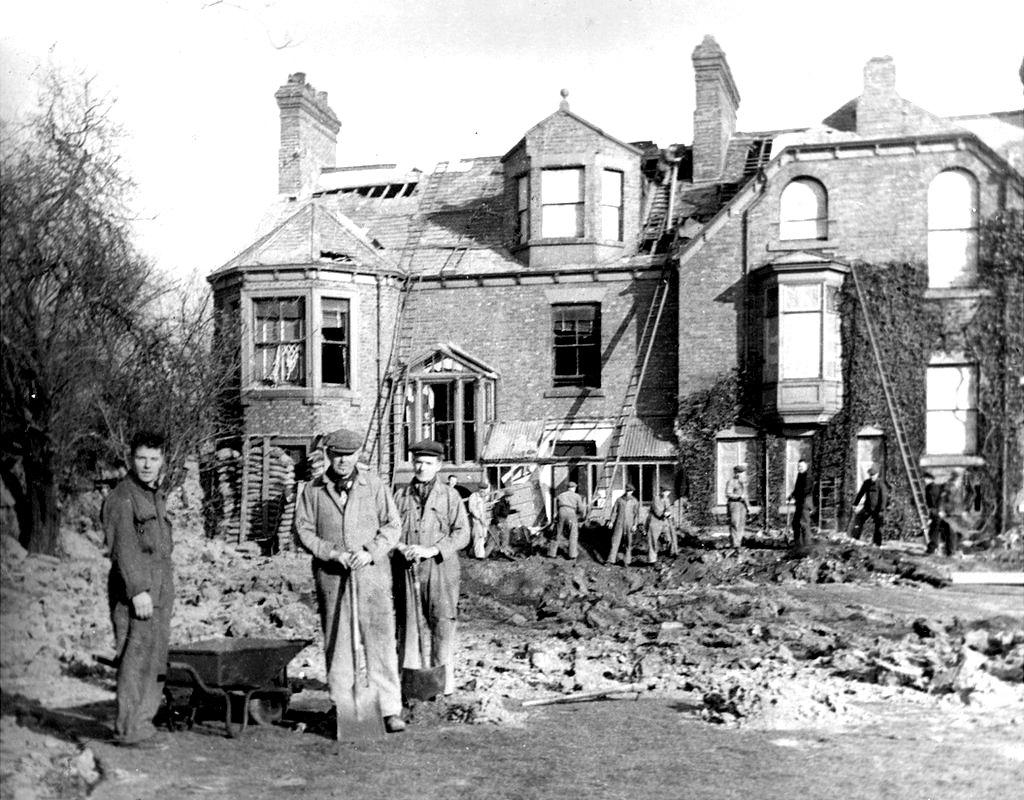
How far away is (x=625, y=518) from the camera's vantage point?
592 centimetres

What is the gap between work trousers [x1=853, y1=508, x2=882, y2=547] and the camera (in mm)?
5797

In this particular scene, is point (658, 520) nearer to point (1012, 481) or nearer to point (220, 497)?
point (1012, 481)

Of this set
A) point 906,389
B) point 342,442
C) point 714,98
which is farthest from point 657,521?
point 714,98

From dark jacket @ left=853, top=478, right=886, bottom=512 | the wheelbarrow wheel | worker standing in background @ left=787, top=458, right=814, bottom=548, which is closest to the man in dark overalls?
the wheelbarrow wheel

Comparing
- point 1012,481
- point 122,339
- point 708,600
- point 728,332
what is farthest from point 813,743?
point 122,339

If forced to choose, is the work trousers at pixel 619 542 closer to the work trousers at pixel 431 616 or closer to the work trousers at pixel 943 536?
the work trousers at pixel 431 616

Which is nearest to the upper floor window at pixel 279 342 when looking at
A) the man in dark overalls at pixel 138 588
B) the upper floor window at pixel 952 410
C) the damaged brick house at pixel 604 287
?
the damaged brick house at pixel 604 287

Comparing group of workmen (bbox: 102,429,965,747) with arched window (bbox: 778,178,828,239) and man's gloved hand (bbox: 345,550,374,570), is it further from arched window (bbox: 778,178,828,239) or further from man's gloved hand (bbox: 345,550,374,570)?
arched window (bbox: 778,178,828,239)

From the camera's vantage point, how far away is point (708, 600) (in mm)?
6449

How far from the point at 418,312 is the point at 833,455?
8.44 ft

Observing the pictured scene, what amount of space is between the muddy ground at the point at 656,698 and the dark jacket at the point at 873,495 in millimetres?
229

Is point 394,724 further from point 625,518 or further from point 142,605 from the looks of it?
point 625,518

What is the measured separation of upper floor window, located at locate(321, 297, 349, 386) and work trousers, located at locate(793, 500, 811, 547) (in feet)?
8.91

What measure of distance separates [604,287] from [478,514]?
1.58 meters
